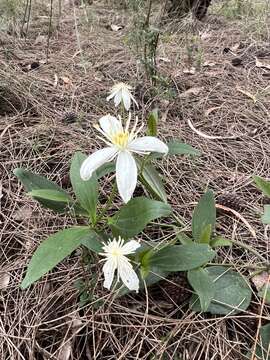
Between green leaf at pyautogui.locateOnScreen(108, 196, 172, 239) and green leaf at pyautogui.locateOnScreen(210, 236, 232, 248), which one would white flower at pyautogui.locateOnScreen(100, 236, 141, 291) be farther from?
green leaf at pyautogui.locateOnScreen(210, 236, 232, 248)

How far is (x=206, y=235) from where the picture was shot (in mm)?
1157

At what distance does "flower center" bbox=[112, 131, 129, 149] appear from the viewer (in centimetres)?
100

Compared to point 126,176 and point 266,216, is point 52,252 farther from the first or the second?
point 266,216

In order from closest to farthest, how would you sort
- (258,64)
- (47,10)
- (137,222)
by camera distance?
(137,222) → (258,64) → (47,10)

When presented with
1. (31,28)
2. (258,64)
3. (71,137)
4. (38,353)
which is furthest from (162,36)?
(38,353)

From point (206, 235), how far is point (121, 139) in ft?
1.13

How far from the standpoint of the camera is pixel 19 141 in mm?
1710

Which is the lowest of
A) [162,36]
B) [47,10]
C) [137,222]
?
[47,10]

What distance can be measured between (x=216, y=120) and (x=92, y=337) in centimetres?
118

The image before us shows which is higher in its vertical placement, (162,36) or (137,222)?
(137,222)

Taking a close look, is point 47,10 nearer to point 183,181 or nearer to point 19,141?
point 19,141

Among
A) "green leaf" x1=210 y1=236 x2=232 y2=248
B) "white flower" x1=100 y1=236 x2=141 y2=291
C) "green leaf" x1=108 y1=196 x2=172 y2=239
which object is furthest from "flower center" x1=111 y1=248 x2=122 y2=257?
"green leaf" x1=210 y1=236 x2=232 y2=248

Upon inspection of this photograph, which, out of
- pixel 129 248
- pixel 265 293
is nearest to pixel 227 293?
pixel 265 293

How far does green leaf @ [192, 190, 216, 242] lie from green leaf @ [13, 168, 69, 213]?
34 centimetres
